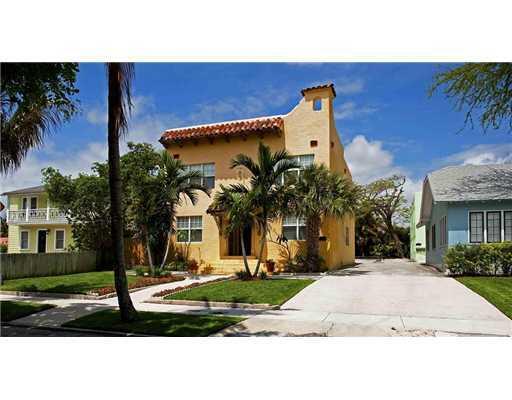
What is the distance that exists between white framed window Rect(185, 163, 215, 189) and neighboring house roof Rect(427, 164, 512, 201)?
20.0ft

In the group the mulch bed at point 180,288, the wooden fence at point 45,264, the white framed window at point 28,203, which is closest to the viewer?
the white framed window at point 28,203

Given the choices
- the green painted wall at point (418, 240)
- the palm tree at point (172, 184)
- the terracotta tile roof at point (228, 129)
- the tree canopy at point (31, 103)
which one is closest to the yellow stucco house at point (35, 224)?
the tree canopy at point (31, 103)

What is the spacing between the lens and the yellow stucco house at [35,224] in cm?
862

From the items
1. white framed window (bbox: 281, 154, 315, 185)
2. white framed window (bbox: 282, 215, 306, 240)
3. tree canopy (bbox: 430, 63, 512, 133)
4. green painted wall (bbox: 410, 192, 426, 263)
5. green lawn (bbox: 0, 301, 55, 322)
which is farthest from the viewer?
green painted wall (bbox: 410, 192, 426, 263)

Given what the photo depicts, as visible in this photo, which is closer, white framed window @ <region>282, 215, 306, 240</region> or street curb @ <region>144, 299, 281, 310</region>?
street curb @ <region>144, 299, 281, 310</region>

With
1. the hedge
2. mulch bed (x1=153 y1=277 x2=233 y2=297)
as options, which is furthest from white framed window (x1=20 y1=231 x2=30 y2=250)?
the hedge

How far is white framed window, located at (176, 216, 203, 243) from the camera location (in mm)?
12219

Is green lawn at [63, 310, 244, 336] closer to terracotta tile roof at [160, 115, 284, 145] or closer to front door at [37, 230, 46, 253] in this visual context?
front door at [37, 230, 46, 253]

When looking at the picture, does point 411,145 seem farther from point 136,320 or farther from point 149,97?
point 136,320

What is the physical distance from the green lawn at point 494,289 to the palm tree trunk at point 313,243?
13.0 ft

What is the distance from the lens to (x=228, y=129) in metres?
11.7

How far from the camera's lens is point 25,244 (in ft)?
33.0

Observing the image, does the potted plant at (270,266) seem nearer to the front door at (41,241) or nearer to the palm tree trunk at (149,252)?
the palm tree trunk at (149,252)
